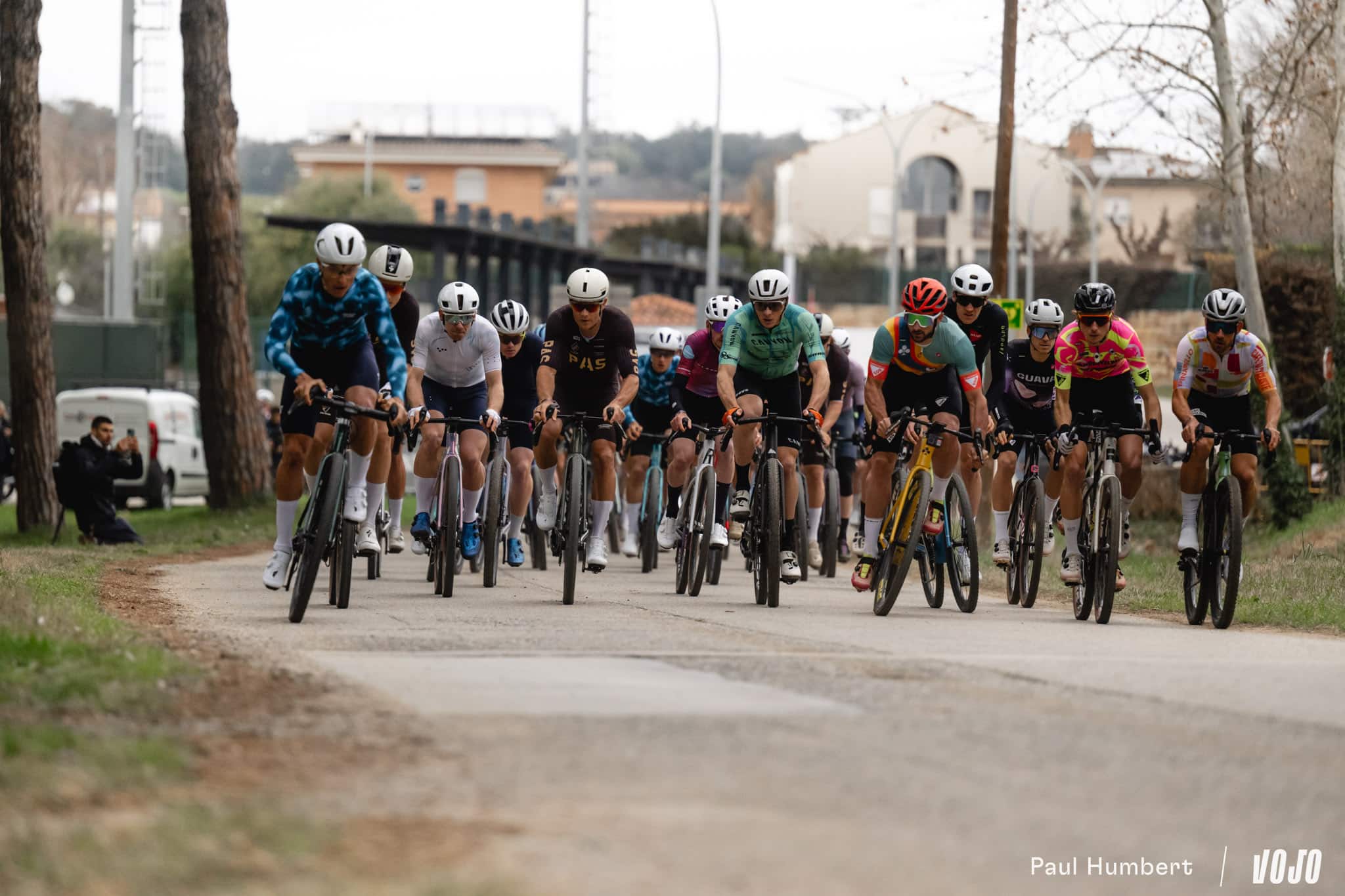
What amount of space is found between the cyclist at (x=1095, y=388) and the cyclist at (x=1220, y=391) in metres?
0.27

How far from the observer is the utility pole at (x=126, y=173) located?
102 ft

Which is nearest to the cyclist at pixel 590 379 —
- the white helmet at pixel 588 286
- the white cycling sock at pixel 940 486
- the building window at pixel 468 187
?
the white helmet at pixel 588 286

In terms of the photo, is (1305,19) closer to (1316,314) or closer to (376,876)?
(1316,314)

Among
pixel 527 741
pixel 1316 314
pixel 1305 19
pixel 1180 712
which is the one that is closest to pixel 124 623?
pixel 527 741

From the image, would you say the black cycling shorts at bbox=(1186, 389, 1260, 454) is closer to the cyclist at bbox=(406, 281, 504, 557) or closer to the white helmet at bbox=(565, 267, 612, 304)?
the white helmet at bbox=(565, 267, 612, 304)

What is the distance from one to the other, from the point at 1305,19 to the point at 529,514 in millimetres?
12482

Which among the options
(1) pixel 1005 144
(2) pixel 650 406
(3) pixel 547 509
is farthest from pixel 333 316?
(1) pixel 1005 144

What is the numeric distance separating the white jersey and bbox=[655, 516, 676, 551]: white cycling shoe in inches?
69.2

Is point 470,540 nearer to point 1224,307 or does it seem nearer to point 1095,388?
point 1095,388

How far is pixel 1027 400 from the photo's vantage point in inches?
548

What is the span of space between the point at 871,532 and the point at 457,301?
2917 mm

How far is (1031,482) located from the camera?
13.3 meters

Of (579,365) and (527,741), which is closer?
(527,741)

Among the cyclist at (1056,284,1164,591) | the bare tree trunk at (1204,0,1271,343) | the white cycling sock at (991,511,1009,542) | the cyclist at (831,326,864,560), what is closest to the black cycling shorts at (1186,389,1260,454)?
the cyclist at (1056,284,1164,591)
